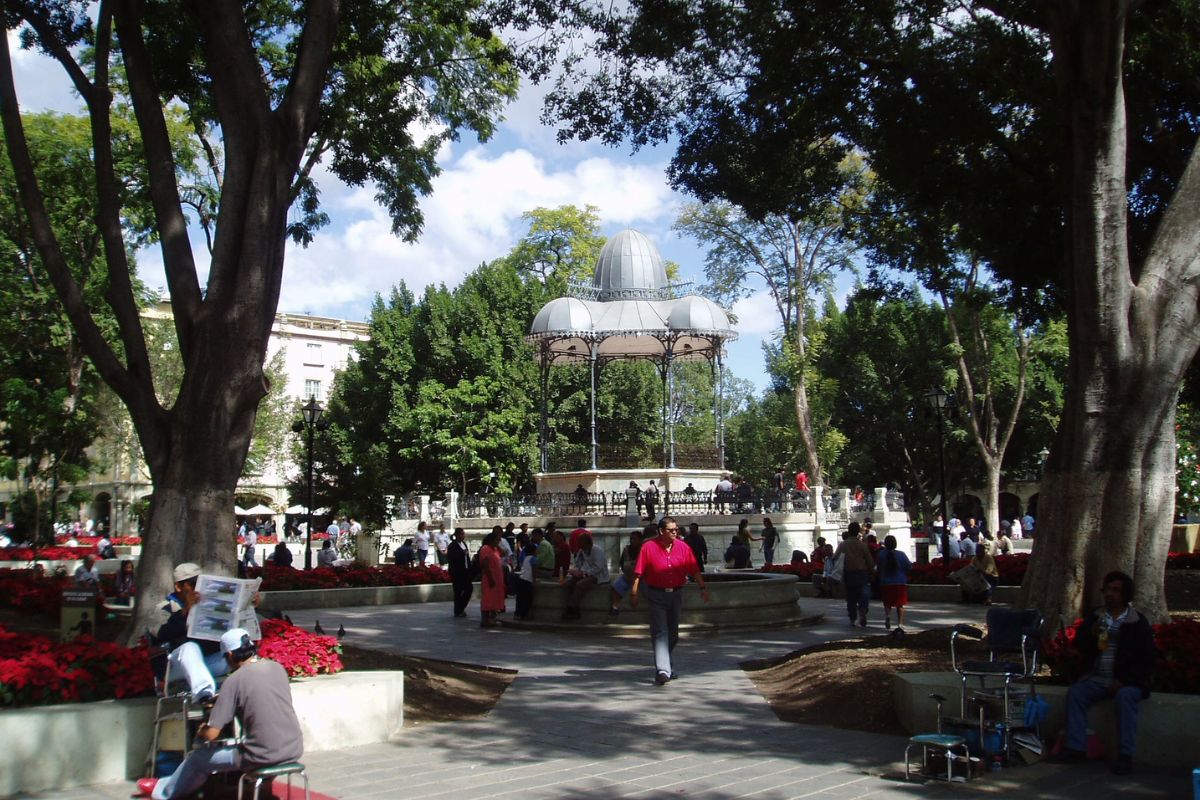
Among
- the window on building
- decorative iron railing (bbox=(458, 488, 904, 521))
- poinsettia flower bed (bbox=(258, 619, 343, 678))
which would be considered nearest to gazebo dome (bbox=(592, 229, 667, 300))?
decorative iron railing (bbox=(458, 488, 904, 521))

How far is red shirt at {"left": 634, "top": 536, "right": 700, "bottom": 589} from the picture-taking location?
425 inches

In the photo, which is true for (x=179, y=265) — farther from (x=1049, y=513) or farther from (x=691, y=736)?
(x=1049, y=513)

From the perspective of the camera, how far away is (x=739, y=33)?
14.2 m

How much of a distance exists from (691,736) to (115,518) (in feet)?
186

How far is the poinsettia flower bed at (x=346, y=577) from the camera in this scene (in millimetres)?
21219

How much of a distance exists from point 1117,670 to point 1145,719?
15.0 inches

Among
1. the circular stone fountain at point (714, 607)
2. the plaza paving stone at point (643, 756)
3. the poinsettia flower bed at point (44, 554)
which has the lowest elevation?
the plaza paving stone at point (643, 756)

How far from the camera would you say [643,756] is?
25.2 feet

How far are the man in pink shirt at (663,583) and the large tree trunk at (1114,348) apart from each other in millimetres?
3372

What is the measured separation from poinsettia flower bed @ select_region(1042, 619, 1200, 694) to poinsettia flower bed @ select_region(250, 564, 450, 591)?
52.6 ft

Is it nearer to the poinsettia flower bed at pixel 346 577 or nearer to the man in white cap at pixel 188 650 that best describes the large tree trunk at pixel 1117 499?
the man in white cap at pixel 188 650

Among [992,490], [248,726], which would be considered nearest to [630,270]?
[992,490]

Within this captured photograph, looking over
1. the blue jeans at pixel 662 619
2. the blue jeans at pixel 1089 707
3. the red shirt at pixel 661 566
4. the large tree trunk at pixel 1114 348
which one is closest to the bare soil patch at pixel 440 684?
the blue jeans at pixel 662 619

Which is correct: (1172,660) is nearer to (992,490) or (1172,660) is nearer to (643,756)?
(643,756)
